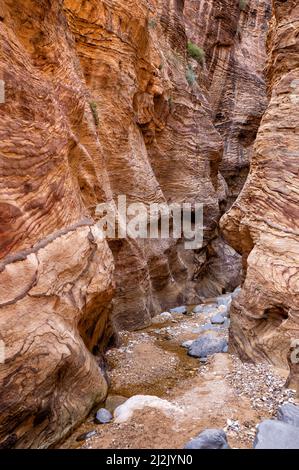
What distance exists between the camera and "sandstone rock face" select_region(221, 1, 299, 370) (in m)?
5.52

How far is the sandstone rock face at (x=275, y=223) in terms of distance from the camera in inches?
217

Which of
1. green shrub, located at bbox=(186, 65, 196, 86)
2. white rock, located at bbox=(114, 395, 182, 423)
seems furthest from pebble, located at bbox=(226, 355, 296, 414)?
green shrub, located at bbox=(186, 65, 196, 86)

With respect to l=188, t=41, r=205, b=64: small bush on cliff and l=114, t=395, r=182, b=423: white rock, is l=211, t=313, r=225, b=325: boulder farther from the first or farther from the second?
l=188, t=41, r=205, b=64: small bush on cliff

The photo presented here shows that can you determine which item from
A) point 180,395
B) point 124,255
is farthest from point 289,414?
point 124,255

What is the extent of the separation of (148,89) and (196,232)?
549cm

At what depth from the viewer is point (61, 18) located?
256 inches

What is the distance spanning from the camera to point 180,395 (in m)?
5.00

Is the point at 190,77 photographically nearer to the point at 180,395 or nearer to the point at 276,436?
the point at 180,395

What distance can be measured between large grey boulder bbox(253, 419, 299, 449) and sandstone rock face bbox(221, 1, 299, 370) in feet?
5.66

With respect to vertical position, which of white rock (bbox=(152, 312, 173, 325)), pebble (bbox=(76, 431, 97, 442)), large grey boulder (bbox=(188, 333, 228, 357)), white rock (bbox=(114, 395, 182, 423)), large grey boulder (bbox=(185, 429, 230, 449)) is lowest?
white rock (bbox=(152, 312, 173, 325))

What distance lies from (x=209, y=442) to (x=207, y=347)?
12.5 ft

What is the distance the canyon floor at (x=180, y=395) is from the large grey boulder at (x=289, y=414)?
0.86 ft
